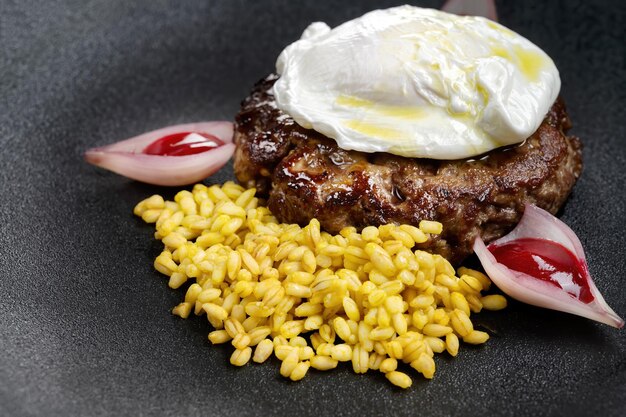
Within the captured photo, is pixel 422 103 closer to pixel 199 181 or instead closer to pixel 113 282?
pixel 199 181

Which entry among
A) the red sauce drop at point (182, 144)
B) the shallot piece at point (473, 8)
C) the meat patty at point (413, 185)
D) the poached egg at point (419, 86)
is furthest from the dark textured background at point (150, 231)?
the poached egg at point (419, 86)

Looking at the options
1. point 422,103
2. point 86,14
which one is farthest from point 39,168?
point 422,103

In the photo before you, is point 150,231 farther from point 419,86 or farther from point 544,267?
point 544,267

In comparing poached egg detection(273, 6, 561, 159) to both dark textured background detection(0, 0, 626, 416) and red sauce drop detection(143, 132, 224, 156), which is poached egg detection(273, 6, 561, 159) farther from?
dark textured background detection(0, 0, 626, 416)

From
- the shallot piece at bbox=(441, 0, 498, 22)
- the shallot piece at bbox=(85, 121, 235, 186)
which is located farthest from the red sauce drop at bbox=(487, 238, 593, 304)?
the shallot piece at bbox=(441, 0, 498, 22)

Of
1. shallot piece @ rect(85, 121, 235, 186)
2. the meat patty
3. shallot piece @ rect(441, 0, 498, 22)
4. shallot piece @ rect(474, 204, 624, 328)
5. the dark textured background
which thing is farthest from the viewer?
shallot piece @ rect(441, 0, 498, 22)

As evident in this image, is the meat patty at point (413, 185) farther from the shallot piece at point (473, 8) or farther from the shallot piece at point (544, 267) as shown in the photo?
the shallot piece at point (473, 8)

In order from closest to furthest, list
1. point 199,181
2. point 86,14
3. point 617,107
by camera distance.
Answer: point 199,181 → point 617,107 → point 86,14

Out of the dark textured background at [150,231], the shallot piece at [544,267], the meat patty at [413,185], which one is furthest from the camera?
the meat patty at [413,185]
